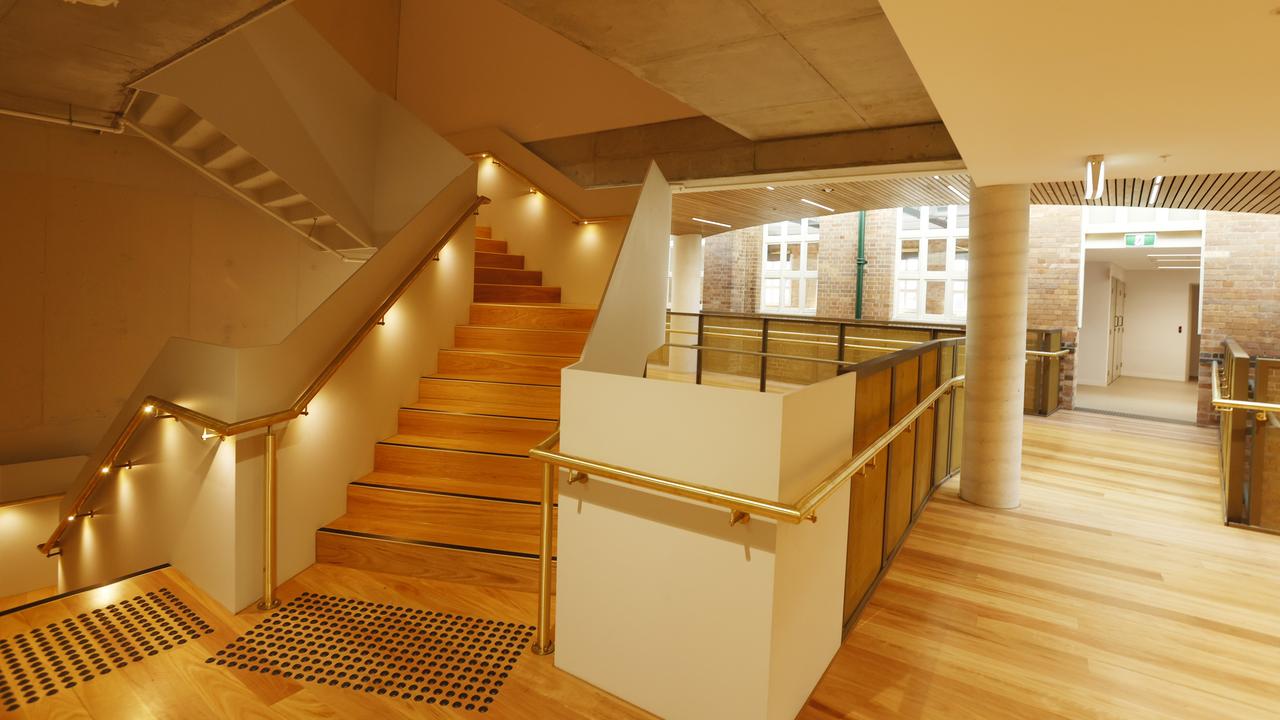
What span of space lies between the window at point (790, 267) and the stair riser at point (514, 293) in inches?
444

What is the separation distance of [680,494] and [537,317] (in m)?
3.45

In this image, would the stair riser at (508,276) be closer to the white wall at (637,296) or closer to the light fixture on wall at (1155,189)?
the white wall at (637,296)

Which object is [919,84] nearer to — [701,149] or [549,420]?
[701,149]

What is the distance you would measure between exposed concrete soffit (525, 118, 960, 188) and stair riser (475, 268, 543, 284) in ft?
4.15

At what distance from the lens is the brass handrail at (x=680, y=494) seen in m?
1.99

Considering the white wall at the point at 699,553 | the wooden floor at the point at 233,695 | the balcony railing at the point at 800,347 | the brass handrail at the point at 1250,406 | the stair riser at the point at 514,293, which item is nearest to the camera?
the white wall at the point at 699,553

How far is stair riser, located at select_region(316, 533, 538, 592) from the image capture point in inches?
132

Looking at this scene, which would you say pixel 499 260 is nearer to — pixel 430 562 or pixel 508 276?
pixel 508 276

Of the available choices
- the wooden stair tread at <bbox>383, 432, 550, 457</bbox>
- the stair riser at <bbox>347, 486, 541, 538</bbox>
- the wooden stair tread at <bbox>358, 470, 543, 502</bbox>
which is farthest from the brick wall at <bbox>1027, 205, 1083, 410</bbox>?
the stair riser at <bbox>347, 486, 541, 538</bbox>

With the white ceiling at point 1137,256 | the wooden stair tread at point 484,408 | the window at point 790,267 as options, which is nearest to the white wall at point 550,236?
the wooden stair tread at point 484,408

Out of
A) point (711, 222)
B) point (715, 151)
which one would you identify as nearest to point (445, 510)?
point (715, 151)

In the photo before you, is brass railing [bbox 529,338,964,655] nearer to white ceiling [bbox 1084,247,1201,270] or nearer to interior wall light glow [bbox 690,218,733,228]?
interior wall light glow [bbox 690,218,733,228]

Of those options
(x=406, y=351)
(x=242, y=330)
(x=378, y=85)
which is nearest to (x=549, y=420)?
(x=406, y=351)

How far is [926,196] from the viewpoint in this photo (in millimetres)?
7879
